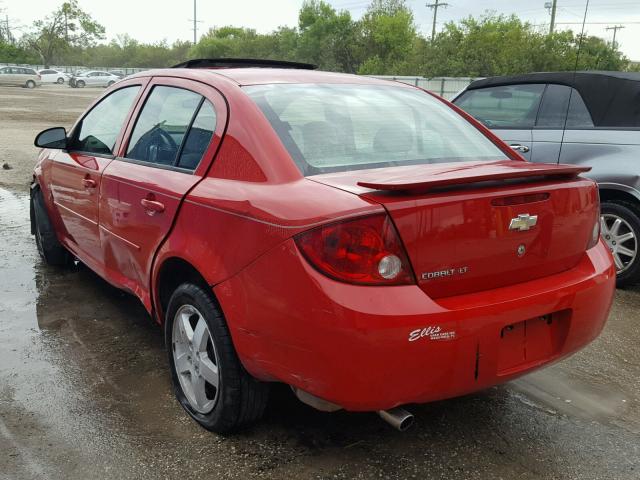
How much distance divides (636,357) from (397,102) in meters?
2.18

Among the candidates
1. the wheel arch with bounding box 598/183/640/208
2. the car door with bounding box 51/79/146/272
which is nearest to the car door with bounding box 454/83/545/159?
the wheel arch with bounding box 598/183/640/208

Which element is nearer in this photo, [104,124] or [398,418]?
[398,418]

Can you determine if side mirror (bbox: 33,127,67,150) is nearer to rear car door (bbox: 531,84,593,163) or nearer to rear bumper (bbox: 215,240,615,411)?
rear bumper (bbox: 215,240,615,411)

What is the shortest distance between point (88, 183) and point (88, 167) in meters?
0.11

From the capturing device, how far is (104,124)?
395 centimetres

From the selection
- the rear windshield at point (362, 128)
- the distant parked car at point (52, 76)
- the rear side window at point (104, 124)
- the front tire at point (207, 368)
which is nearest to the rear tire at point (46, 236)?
the rear side window at point (104, 124)

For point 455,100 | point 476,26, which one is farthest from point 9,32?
point 455,100

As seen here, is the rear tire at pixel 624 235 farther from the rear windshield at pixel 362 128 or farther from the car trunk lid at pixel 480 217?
the car trunk lid at pixel 480 217

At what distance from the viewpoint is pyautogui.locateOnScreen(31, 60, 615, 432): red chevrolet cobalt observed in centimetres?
204

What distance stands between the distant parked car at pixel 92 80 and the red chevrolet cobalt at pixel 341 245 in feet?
180

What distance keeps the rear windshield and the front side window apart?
17.2 inches

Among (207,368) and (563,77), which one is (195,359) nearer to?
(207,368)

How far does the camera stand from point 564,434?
2760mm

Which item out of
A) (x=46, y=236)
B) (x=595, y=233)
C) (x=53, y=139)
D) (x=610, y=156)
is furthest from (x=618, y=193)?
(x=46, y=236)
